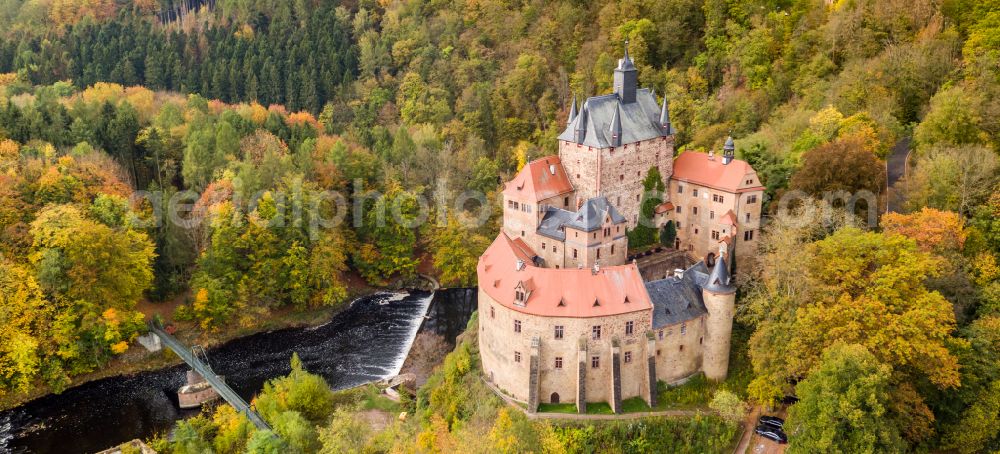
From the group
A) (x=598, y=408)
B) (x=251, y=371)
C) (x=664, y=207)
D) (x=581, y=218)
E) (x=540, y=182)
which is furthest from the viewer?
(x=251, y=371)

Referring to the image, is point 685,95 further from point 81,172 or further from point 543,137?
point 81,172

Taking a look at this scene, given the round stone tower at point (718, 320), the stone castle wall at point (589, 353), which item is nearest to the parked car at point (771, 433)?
the round stone tower at point (718, 320)

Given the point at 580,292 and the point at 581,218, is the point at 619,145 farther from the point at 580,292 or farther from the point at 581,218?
the point at 580,292

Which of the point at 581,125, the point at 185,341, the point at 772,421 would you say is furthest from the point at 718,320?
the point at 185,341

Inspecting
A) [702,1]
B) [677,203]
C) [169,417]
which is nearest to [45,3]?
[169,417]

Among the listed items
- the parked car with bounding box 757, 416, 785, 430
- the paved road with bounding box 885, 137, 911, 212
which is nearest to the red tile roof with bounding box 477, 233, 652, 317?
the parked car with bounding box 757, 416, 785, 430

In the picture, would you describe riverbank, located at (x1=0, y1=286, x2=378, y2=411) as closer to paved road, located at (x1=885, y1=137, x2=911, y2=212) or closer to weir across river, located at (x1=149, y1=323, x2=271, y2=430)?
weir across river, located at (x1=149, y1=323, x2=271, y2=430)
